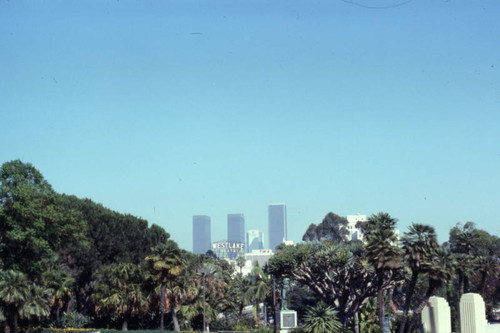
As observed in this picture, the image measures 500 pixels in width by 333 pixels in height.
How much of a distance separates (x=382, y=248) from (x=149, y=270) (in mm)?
22494

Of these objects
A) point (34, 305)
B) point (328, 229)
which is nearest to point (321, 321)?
point (34, 305)

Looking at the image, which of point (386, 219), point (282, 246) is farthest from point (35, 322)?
point (386, 219)

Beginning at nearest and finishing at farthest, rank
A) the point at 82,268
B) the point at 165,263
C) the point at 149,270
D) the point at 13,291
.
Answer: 1. the point at 13,291
2. the point at 165,263
3. the point at 149,270
4. the point at 82,268

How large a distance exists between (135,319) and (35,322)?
11.4 metres

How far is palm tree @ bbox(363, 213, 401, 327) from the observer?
46.0m

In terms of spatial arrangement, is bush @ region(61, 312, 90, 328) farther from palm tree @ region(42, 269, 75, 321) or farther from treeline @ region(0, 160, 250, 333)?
palm tree @ region(42, 269, 75, 321)

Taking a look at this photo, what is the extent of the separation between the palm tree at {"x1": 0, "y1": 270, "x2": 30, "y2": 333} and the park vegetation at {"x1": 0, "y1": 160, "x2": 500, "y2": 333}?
0.27ft

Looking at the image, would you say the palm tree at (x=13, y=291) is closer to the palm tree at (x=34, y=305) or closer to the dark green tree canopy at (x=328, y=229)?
the palm tree at (x=34, y=305)

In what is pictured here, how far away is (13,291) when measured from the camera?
4703 cm

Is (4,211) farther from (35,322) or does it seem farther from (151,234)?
(151,234)

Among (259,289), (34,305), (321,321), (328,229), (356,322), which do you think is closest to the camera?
(321,321)

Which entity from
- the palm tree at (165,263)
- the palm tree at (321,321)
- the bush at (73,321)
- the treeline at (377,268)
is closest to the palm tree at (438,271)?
the treeline at (377,268)

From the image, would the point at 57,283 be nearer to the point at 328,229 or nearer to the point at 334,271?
the point at 334,271

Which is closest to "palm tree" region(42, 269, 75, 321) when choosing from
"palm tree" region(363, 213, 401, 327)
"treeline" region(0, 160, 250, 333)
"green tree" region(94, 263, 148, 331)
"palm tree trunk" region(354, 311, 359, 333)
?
"treeline" region(0, 160, 250, 333)
